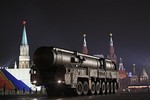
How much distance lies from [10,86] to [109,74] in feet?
97.8

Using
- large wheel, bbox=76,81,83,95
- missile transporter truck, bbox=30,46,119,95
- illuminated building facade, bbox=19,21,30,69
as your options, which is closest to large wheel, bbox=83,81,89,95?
missile transporter truck, bbox=30,46,119,95

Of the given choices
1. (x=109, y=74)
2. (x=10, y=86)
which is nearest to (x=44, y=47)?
(x=109, y=74)

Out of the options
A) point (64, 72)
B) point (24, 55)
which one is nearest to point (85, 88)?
point (64, 72)

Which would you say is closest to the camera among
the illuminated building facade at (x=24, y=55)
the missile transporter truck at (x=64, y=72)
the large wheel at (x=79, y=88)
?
the missile transporter truck at (x=64, y=72)

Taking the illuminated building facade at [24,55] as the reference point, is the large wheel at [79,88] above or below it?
below

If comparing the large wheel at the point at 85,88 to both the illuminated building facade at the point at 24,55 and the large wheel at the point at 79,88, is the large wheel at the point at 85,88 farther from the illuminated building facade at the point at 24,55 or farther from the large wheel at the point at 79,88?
the illuminated building facade at the point at 24,55

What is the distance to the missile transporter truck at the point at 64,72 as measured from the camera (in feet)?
87.4

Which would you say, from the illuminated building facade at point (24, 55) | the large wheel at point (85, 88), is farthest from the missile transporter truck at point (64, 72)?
the illuminated building facade at point (24, 55)

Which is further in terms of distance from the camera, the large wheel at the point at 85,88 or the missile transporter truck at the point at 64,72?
the large wheel at the point at 85,88

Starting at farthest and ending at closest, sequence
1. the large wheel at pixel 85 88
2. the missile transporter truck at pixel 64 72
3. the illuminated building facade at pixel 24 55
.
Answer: the illuminated building facade at pixel 24 55, the large wheel at pixel 85 88, the missile transporter truck at pixel 64 72

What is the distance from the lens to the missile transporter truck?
26641mm

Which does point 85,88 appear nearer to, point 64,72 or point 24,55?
point 64,72

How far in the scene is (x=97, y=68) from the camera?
34156 millimetres

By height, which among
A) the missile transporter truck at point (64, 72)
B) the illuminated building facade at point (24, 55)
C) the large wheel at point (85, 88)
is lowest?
the large wheel at point (85, 88)
